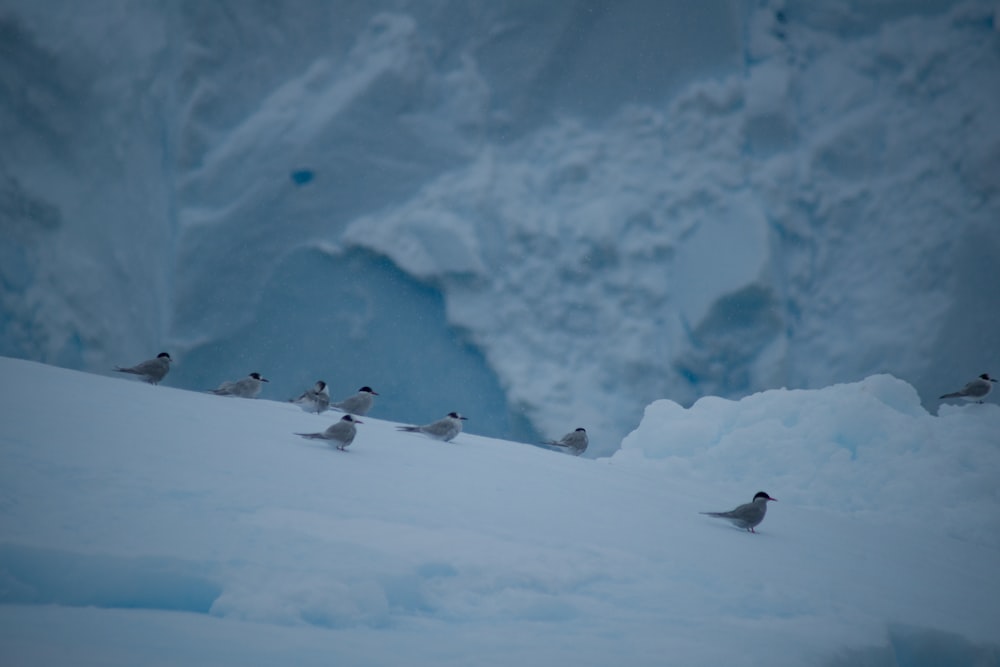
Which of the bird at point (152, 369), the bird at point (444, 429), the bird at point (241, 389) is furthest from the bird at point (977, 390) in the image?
the bird at point (152, 369)

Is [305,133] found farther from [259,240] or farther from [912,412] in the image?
[912,412]

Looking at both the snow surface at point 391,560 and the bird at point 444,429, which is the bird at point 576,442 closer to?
the bird at point 444,429

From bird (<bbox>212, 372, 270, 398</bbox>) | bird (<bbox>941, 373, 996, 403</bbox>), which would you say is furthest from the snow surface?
bird (<bbox>941, 373, 996, 403</bbox>)

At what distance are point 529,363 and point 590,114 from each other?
312 centimetres

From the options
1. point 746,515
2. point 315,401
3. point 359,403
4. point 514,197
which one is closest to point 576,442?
point 359,403

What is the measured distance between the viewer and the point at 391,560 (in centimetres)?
180

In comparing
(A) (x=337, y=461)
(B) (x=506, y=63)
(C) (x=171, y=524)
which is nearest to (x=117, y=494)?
(C) (x=171, y=524)

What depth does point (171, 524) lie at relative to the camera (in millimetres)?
1753

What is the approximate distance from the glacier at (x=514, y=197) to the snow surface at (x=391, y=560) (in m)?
4.73

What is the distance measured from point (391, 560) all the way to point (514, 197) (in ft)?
23.4

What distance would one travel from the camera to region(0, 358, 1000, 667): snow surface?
150 centimetres

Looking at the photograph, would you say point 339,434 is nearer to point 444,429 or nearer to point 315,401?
point 444,429

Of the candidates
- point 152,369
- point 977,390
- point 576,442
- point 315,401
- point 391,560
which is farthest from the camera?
point 977,390

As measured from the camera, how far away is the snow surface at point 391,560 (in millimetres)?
1499
